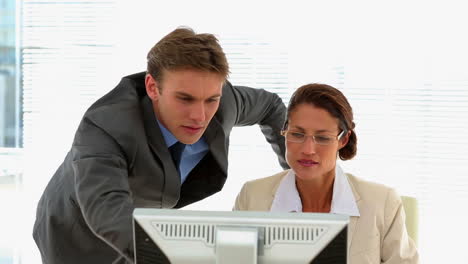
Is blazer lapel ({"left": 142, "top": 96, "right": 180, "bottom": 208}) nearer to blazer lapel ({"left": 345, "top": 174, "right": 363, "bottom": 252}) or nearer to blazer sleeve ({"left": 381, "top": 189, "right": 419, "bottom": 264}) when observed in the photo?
blazer lapel ({"left": 345, "top": 174, "right": 363, "bottom": 252})

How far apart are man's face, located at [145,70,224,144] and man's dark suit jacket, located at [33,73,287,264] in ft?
0.23

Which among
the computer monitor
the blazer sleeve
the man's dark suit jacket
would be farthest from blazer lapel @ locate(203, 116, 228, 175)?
the computer monitor

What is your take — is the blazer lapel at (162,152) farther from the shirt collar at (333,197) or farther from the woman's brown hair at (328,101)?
the woman's brown hair at (328,101)

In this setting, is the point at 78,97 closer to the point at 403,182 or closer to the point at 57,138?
the point at 57,138

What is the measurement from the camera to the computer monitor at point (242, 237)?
3.84ft

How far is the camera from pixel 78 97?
174 inches

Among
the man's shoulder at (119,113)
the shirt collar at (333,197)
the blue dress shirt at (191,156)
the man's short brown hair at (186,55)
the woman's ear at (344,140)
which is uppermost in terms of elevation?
the man's short brown hair at (186,55)

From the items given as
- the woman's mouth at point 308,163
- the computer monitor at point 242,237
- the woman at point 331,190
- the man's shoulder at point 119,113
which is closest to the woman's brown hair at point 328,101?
the woman at point 331,190

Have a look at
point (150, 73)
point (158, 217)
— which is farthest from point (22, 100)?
point (158, 217)

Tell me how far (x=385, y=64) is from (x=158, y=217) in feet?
10.2

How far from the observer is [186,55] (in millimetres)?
1904

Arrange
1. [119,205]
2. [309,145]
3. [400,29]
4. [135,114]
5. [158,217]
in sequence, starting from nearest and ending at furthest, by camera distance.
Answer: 1. [158,217]
2. [119,205]
3. [135,114]
4. [309,145]
5. [400,29]

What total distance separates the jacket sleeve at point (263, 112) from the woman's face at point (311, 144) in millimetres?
420

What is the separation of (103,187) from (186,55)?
18.3 inches
